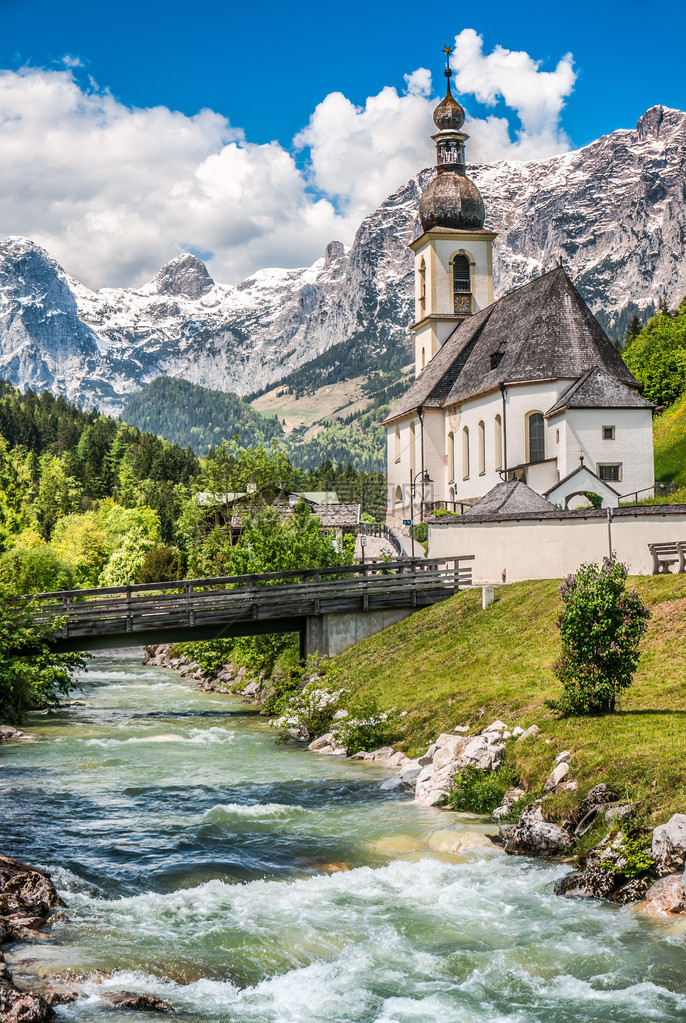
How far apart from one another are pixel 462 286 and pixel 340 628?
43.5m

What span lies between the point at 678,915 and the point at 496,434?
4231cm

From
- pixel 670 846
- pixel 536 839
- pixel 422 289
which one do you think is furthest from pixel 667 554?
pixel 422 289

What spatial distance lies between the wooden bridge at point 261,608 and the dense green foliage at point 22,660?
0.67 meters

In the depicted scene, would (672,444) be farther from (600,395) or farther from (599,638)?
(599,638)

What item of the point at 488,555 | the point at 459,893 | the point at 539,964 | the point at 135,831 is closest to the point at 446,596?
the point at 488,555

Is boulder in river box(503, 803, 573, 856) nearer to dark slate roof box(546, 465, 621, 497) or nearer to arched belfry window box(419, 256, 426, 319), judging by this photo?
dark slate roof box(546, 465, 621, 497)

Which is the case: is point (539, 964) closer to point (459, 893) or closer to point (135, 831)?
point (459, 893)

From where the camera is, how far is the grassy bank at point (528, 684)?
1645 centimetres

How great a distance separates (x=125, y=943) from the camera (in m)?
12.5

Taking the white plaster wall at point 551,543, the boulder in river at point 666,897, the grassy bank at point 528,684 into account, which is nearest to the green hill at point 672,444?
the white plaster wall at point 551,543

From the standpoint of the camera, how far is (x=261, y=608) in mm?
35250

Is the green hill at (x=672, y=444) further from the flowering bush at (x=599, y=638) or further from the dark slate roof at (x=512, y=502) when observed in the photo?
the flowering bush at (x=599, y=638)

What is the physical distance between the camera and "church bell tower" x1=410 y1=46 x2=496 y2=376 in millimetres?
72938

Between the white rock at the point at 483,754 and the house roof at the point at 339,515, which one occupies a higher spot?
the house roof at the point at 339,515
